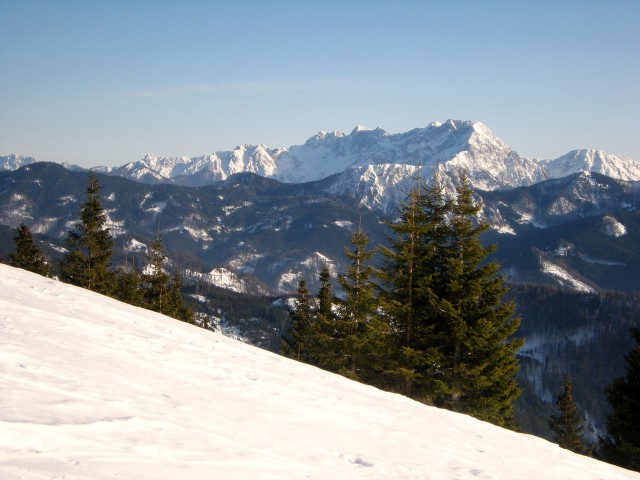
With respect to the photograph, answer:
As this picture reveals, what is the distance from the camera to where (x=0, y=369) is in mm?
8109

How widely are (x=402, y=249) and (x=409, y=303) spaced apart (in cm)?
240

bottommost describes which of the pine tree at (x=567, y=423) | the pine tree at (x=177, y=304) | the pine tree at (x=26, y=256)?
the pine tree at (x=567, y=423)

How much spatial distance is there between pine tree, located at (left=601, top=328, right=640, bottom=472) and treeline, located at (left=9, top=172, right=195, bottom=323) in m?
31.0

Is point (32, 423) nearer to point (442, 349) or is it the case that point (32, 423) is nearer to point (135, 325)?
point (135, 325)

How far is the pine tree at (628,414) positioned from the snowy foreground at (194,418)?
11.3 m

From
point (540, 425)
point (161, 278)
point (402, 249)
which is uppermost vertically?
point (402, 249)

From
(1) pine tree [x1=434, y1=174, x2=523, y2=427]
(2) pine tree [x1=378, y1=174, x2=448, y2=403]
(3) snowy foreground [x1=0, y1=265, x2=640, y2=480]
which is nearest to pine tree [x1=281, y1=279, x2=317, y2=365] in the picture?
(2) pine tree [x1=378, y1=174, x2=448, y2=403]

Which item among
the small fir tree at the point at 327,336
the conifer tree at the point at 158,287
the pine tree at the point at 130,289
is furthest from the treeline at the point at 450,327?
the pine tree at the point at 130,289

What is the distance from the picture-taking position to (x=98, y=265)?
37500mm

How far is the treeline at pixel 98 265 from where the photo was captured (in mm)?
36844

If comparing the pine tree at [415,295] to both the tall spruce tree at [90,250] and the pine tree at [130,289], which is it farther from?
the pine tree at [130,289]

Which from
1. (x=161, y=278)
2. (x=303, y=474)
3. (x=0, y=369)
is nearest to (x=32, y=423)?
(x=0, y=369)

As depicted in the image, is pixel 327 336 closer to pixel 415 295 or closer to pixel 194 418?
pixel 415 295

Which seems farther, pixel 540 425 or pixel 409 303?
pixel 540 425
